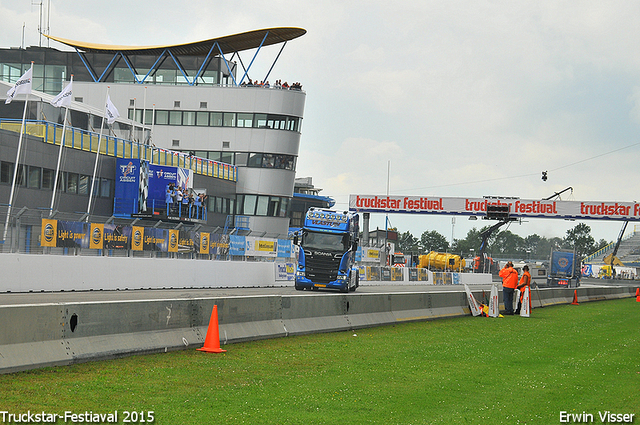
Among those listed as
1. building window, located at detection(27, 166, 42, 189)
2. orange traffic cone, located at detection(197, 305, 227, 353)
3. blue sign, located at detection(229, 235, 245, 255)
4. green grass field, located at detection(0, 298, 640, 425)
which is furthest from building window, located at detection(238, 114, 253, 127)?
orange traffic cone, located at detection(197, 305, 227, 353)

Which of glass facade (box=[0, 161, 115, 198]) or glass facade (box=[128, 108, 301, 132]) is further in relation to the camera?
glass facade (box=[128, 108, 301, 132])

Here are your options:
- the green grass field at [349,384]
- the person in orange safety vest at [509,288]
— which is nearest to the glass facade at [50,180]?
the person in orange safety vest at [509,288]

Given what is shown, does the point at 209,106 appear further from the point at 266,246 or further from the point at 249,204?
the point at 266,246

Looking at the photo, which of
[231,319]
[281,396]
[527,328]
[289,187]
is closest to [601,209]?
[289,187]

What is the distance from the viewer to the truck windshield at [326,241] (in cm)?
3438

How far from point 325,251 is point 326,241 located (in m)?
0.48

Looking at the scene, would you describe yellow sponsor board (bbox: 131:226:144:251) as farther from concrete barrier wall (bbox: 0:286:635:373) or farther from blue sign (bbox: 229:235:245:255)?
concrete barrier wall (bbox: 0:286:635:373)

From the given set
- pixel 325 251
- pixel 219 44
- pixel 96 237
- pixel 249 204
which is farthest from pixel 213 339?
pixel 219 44

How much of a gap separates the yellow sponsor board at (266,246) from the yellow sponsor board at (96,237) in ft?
47.1

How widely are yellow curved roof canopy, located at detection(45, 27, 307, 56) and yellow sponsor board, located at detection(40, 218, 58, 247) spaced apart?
42.7m

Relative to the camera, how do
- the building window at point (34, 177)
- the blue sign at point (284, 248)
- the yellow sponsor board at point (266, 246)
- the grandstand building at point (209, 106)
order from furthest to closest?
1. the grandstand building at point (209, 106)
2. the blue sign at point (284, 248)
3. the yellow sponsor board at point (266, 246)
4. the building window at point (34, 177)

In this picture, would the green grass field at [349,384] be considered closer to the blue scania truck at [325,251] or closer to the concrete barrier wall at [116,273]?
the concrete barrier wall at [116,273]

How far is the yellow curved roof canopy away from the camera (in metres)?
67.3

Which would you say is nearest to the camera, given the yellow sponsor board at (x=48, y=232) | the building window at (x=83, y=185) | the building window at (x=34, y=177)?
the yellow sponsor board at (x=48, y=232)
